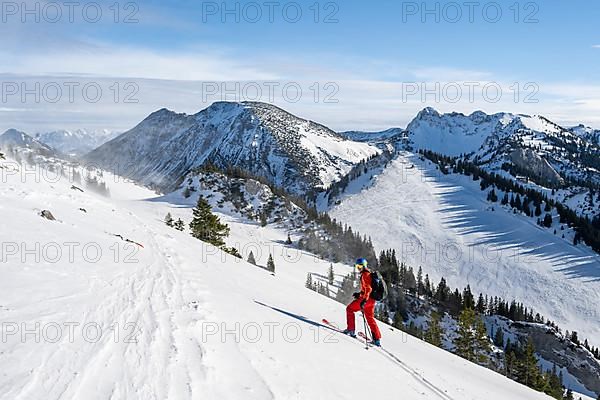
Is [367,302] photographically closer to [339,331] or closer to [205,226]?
[339,331]

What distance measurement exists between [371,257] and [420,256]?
62.3 feet

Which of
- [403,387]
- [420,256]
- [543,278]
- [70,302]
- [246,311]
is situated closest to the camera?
[403,387]

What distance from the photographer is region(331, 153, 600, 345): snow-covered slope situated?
Answer: 105812 millimetres

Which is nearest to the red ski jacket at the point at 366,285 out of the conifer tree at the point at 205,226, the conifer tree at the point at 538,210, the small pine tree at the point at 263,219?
the conifer tree at the point at 205,226

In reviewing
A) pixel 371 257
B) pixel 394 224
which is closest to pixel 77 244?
pixel 371 257

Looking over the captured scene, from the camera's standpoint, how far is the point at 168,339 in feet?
34.2

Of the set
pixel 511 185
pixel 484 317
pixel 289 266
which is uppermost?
pixel 511 185

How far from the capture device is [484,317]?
294 feet

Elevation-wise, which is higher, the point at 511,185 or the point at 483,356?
the point at 511,185

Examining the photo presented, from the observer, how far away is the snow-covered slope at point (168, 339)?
8133mm

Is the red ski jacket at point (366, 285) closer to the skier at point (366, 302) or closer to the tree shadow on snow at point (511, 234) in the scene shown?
the skier at point (366, 302)

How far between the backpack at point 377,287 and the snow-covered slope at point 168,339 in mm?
1931

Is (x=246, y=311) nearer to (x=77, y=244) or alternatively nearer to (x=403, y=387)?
(x=403, y=387)

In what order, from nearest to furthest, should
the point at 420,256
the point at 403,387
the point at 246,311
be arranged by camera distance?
1. the point at 403,387
2. the point at 246,311
3. the point at 420,256
